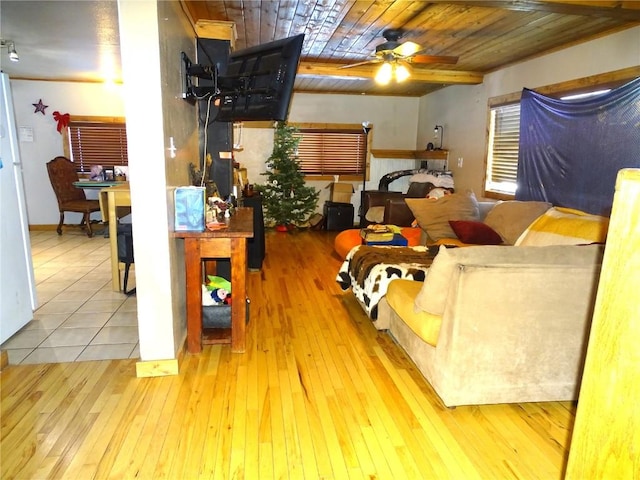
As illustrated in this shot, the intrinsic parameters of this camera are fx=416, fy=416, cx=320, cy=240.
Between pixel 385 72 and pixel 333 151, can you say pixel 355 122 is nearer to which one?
pixel 333 151

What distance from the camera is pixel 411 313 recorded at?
232 centimetres

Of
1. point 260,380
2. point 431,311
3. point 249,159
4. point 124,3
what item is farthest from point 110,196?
point 249,159

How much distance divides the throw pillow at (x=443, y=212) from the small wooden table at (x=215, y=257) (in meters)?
2.17

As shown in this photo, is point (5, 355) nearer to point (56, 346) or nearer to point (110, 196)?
point (56, 346)

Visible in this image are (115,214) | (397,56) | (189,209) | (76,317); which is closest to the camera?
(189,209)

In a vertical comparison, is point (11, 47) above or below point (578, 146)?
above

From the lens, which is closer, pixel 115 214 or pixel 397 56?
pixel 115 214

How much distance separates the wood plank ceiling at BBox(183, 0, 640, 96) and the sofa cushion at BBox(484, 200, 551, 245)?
1.48 metres

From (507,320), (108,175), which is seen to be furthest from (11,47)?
(507,320)

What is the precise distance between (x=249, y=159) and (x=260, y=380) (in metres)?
5.33

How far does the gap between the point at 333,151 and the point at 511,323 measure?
584 centimetres

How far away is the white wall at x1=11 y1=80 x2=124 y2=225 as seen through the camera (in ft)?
21.2

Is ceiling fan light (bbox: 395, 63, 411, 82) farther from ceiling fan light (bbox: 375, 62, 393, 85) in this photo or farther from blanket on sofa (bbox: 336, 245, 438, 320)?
blanket on sofa (bbox: 336, 245, 438, 320)

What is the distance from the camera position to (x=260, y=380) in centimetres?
237
